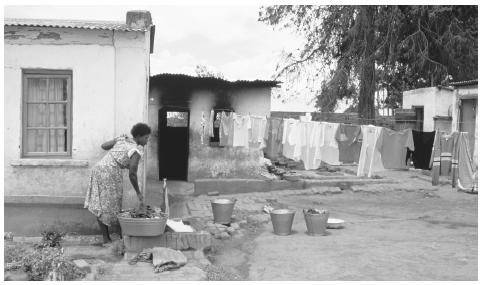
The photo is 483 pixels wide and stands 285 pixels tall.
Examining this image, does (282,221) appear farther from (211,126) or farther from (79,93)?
(211,126)

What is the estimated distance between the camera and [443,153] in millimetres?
9781

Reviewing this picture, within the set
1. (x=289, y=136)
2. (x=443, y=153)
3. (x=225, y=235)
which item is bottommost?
(x=225, y=235)

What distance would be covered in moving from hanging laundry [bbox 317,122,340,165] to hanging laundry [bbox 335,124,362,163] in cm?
8

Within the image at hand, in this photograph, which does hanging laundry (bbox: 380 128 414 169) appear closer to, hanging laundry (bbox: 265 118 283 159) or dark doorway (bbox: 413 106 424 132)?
hanging laundry (bbox: 265 118 283 159)

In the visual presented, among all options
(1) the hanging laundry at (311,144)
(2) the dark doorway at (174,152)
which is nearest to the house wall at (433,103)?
(2) the dark doorway at (174,152)

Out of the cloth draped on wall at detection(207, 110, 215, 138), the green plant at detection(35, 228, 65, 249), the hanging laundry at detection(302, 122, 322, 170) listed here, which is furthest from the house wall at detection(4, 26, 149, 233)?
the cloth draped on wall at detection(207, 110, 215, 138)

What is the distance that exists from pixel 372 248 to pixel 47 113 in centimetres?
521

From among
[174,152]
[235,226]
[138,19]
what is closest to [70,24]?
[138,19]

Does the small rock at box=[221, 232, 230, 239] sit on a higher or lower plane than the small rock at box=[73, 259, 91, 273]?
lower

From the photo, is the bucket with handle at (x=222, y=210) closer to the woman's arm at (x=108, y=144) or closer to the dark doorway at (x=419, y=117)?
the woman's arm at (x=108, y=144)

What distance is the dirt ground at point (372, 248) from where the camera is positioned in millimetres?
5859

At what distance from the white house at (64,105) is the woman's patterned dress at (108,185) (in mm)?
735

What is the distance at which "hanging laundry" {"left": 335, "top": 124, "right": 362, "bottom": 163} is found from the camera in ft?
30.7

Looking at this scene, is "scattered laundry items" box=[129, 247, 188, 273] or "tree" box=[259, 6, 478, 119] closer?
"scattered laundry items" box=[129, 247, 188, 273]
